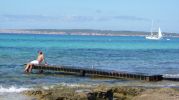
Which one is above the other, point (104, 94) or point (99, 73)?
point (104, 94)

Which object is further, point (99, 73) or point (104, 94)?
point (99, 73)

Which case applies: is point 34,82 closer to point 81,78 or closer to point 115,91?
point 81,78

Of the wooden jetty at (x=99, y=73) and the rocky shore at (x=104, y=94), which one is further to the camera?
the wooden jetty at (x=99, y=73)

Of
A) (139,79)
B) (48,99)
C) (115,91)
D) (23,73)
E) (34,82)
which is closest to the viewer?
(48,99)

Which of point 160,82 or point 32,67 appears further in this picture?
point 32,67

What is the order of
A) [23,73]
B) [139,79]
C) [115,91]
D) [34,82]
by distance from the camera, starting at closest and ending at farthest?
[115,91] < [34,82] < [139,79] < [23,73]

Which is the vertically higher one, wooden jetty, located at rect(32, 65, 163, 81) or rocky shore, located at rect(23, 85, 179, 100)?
rocky shore, located at rect(23, 85, 179, 100)

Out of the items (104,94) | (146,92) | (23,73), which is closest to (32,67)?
(23,73)

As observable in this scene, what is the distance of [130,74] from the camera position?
36094 mm

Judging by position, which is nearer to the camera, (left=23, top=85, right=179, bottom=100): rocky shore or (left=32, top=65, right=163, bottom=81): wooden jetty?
(left=23, top=85, right=179, bottom=100): rocky shore

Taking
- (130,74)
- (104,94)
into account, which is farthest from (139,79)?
(104,94)

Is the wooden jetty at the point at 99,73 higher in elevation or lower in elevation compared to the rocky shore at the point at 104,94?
lower

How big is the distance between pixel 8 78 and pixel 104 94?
1473 centimetres

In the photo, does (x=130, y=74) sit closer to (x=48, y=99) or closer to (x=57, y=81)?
(x=57, y=81)
